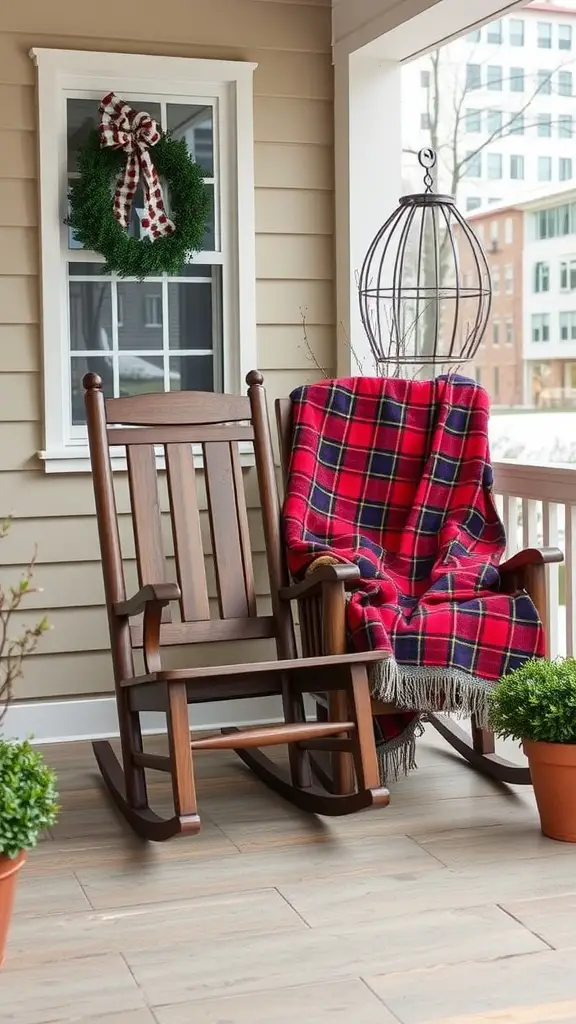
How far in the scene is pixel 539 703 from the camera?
2.88 meters

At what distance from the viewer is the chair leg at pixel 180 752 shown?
2.86 m

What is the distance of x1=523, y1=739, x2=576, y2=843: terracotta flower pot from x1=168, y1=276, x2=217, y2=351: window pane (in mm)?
1901

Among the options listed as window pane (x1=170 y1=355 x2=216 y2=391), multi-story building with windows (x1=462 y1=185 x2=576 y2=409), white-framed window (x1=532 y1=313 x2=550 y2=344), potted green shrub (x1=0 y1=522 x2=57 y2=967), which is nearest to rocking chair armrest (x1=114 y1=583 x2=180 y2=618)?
potted green shrub (x1=0 y1=522 x2=57 y2=967)

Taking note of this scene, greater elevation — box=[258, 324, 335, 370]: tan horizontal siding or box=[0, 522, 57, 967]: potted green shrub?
box=[258, 324, 335, 370]: tan horizontal siding

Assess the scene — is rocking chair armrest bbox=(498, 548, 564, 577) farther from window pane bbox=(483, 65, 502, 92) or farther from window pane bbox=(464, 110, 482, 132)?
window pane bbox=(483, 65, 502, 92)

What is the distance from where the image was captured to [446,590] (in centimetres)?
333

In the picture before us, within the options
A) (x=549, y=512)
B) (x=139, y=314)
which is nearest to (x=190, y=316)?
(x=139, y=314)

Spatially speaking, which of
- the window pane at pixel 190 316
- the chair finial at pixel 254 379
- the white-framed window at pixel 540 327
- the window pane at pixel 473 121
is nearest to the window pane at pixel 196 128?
the window pane at pixel 190 316

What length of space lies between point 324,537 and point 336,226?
4.11ft

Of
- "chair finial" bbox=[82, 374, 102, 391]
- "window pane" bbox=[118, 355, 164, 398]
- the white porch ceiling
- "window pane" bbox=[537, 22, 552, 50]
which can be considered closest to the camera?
"chair finial" bbox=[82, 374, 102, 391]

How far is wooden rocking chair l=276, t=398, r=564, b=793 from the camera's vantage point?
319 centimetres

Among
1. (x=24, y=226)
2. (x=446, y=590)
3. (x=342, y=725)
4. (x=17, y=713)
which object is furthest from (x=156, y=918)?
(x=24, y=226)

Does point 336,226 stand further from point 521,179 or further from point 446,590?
point 521,179

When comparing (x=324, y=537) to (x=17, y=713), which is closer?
(x=324, y=537)
